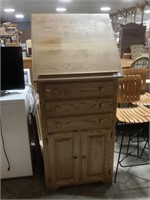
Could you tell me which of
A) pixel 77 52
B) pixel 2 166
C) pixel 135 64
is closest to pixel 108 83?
pixel 77 52

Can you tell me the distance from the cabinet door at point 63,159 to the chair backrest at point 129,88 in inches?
39.4

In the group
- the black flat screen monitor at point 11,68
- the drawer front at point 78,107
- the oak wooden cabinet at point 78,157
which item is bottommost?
the oak wooden cabinet at point 78,157

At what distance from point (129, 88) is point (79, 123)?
3.36ft

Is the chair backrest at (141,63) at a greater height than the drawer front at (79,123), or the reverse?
the chair backrest at (141,63)

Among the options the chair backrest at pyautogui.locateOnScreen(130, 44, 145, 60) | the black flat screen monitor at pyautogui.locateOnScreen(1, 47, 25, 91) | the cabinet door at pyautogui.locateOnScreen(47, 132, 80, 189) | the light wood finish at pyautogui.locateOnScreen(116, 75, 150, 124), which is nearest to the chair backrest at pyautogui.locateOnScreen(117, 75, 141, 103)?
the light wood finish at pyautogui.locateOnScreen(116, 75, 150, 124)

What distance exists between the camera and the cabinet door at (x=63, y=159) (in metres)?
1.67

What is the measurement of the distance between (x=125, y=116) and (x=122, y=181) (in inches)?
24.3

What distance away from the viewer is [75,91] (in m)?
1.56

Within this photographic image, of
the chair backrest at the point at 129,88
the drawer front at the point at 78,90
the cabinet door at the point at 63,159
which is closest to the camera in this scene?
Result: the drawer front at the point at 78,90

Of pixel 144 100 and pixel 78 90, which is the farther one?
pixel 144 100

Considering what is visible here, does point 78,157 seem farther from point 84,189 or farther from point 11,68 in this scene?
point 11,68

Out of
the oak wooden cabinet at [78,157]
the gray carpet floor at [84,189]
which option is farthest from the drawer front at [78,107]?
the gray carpet floor at [84,189]

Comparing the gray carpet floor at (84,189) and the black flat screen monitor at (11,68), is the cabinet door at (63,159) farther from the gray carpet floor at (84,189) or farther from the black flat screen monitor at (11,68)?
the black flat screen monitor at (11,68)

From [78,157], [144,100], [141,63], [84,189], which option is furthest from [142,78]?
[84,189]
